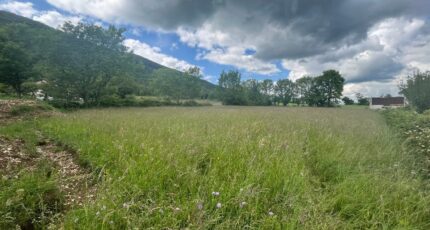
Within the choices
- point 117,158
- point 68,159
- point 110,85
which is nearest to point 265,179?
point 117,158

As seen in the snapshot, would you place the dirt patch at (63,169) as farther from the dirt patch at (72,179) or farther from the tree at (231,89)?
the tree at (231,89)

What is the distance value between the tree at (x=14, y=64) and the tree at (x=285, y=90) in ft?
287

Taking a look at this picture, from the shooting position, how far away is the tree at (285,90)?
324 ft

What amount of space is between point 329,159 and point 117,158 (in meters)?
4.29

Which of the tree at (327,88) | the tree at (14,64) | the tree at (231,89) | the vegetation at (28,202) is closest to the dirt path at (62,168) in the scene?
the vegetation at (28,202)

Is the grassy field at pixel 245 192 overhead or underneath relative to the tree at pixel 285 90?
underneath

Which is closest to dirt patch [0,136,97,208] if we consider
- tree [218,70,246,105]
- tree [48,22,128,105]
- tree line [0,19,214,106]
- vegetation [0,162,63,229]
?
vegetation [0,162,63,229]

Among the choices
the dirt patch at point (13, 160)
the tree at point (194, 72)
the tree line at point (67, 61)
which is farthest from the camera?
the tree at point (194, 72)

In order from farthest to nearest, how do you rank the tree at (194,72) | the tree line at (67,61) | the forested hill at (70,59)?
1. the tree at (194,72)
2. the forested hill at (70,59)
3. the tree line at (67,61)

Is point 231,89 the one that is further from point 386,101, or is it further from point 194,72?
point 386,101

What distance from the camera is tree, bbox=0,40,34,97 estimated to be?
24.9m

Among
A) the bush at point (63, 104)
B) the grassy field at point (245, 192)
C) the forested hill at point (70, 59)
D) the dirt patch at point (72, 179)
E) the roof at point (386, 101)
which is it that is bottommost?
the dirt patch at point (72, 179)

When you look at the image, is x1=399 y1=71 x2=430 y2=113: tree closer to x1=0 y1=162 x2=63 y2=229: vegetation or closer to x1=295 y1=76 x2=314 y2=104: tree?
x1=0 y1=162 x2=63 y2=229: vegetation

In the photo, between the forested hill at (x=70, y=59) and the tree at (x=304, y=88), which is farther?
the tree at (x=304, y=88)
